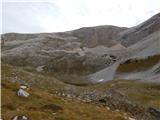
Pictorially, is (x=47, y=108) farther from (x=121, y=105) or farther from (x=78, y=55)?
(x=78, y=55)

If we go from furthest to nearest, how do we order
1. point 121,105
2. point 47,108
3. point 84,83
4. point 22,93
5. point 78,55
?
point 78,55, point 84,83, point 121,105, point 22,93, point 47,108

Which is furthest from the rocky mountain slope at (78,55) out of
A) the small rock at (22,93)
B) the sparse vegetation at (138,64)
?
the small rock at (22,93)

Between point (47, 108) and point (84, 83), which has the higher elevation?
point (47, 108)

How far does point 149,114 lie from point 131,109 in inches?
89.4

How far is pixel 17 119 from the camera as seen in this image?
36781 millimetres

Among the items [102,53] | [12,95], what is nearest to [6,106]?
[12,95]

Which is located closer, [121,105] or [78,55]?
[121,105]

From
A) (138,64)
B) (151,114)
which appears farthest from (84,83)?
(151,114)

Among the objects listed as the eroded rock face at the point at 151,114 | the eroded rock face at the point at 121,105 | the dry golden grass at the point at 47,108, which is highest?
the dry golden grass at the point at 47,108

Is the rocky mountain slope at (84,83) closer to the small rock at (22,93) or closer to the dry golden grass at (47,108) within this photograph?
the dry golden grass at (47,108)

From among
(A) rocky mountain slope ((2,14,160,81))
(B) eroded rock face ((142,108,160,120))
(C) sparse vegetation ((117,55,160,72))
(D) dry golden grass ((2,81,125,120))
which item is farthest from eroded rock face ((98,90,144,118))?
(A) rocky mountain slope ((2,14,160,81))

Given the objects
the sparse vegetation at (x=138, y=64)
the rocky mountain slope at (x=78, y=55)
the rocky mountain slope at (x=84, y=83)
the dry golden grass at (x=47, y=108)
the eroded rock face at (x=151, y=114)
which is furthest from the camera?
the rocky mountain slope at (x=78, y=55)

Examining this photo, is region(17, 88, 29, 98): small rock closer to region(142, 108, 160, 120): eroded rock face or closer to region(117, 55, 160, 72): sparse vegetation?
region(142, 108, 160, 120): eroded rock face

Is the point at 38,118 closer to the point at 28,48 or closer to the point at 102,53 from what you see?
→ the point at 102,53
